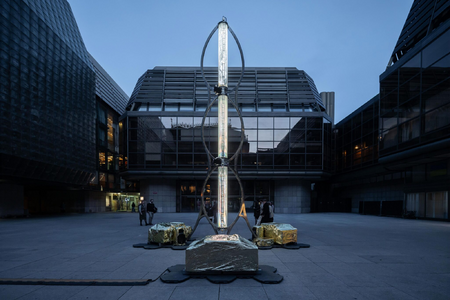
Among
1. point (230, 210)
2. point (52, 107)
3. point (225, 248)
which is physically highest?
point (52, 107)

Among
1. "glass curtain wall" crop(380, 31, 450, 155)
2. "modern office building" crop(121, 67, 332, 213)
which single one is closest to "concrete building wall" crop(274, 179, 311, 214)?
"modern office building" crop(121, 67, 332, 213)

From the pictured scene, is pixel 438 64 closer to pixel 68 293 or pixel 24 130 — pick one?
pixel 68 293

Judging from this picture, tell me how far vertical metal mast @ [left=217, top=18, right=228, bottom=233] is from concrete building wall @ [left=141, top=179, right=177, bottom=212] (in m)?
26.5

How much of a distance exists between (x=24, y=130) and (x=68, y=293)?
21016 mm

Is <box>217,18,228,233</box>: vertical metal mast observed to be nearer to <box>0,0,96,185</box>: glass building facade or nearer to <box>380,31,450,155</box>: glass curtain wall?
<box>380,31,450,155</box>: glass curtain wall

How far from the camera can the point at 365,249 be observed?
30.6 ft

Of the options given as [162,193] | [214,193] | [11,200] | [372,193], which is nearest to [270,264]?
[214,193]

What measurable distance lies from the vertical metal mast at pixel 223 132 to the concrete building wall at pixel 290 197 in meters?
26.7

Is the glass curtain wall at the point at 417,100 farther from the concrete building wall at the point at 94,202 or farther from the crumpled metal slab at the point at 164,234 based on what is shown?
the concrete building wall at the point at 94,202

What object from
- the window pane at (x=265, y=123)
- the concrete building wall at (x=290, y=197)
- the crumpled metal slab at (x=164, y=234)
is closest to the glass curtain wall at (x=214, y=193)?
the concrete building wall at (x=290, y=197)

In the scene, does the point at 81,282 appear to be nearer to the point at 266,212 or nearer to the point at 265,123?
the point at 266,212

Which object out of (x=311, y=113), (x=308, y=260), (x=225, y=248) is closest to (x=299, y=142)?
(x=311, y=113)

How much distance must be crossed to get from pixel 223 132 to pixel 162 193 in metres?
26.9

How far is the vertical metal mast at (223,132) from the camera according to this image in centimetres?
829
